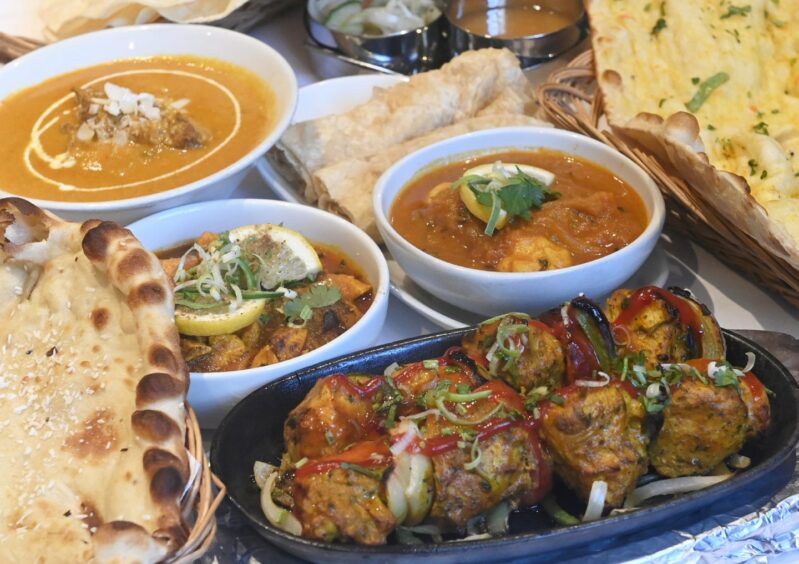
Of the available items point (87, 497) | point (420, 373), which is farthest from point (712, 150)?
A: point (87, 497)

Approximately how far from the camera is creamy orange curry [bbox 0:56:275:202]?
294 centimetres

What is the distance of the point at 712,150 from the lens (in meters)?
2.96

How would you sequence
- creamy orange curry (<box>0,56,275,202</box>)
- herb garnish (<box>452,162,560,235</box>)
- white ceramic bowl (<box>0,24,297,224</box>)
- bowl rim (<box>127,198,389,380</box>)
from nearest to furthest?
1. bowl rim (<box>127,198,389,380</box>)
2. herb garnish (<box>452,162,560,235</box>)
3. creamy orange curry (<box>0,56,275,202</box>)
4. white ceramic bowl (<box>0,24,297,224</box>)

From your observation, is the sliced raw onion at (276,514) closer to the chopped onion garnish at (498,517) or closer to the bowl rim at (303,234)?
the bowl rim at (303,234)

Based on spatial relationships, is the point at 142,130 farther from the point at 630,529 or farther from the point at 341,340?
the point at 630,529

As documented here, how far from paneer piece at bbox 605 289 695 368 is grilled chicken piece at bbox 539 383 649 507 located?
236mm

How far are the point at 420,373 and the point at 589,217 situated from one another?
37.3 inches

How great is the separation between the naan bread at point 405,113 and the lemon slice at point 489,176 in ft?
1.62

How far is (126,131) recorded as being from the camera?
307 centimetres

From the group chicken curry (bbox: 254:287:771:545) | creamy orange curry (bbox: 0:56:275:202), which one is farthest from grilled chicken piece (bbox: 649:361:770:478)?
creamy orange curry (bbox: 0:56:275:202)

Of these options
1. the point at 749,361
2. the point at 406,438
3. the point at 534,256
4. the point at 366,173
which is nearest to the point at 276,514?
the point at 406,438

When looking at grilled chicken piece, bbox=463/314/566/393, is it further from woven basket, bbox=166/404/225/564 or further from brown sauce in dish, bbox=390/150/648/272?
woven basket, bbox=166/404/225/564

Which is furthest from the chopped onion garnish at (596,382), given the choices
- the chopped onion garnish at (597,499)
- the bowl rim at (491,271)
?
the bowl rim at (491,271)

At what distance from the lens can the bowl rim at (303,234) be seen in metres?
2.25
